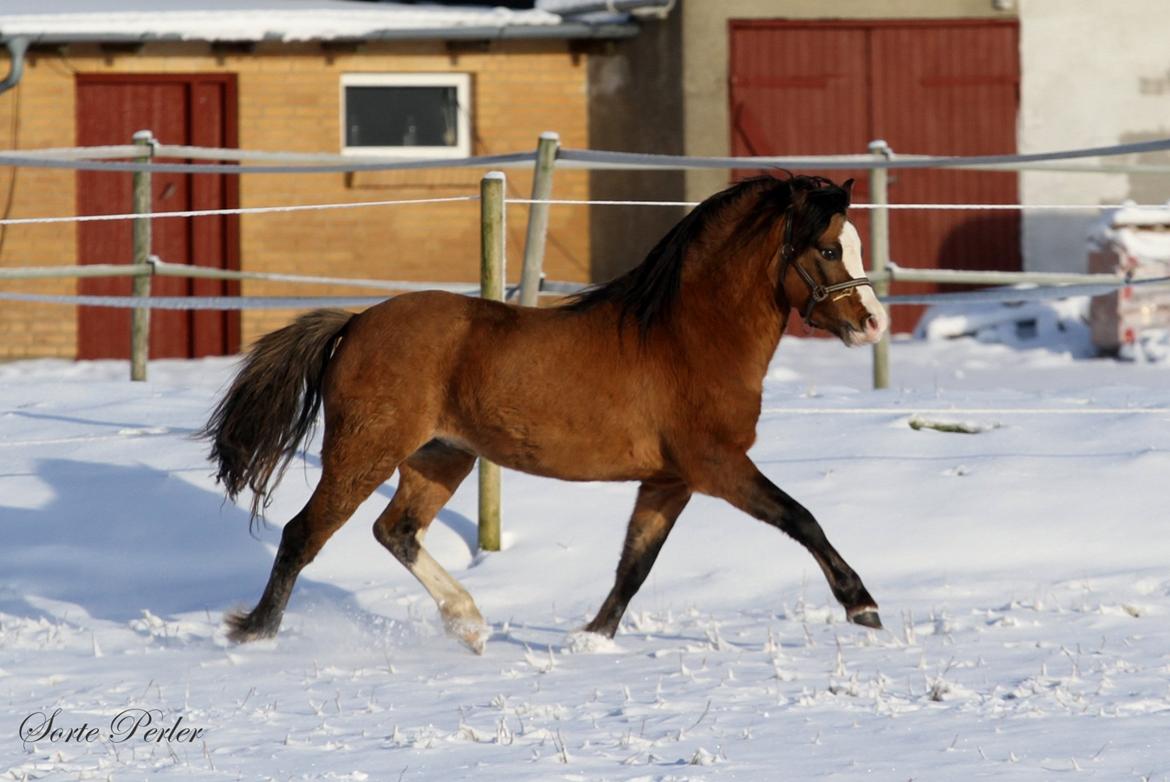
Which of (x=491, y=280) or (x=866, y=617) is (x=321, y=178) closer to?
(x=491, y=280)

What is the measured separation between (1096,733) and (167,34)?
11.8 metres

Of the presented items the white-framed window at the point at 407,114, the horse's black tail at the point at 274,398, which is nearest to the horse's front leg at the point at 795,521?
the horse's black tail at the point at 274,398

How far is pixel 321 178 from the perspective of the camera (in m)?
15.8

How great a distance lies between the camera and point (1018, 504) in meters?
7.69

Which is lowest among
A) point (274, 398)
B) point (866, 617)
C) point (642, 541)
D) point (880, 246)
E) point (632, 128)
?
point (866, 617)

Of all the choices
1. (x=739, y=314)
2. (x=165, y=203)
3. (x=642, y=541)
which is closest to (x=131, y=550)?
(x=642, y=541)

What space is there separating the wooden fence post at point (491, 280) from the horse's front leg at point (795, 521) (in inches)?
72.8

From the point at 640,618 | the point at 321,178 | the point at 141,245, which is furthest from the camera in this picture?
the point at 321,178

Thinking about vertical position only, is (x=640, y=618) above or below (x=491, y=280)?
below

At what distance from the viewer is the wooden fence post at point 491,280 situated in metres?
7.70

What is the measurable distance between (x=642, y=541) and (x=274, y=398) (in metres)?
1.29

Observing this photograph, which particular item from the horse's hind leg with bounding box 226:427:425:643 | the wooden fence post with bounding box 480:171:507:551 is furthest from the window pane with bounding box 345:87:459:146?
the horse's hind leg with bounding box 226:427:425:643

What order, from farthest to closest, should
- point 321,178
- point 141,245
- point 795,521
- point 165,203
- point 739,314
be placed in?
point 321,178
point 165,203
point 141,245
point 739,314
point 795,521

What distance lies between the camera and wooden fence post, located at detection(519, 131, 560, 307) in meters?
7.97
